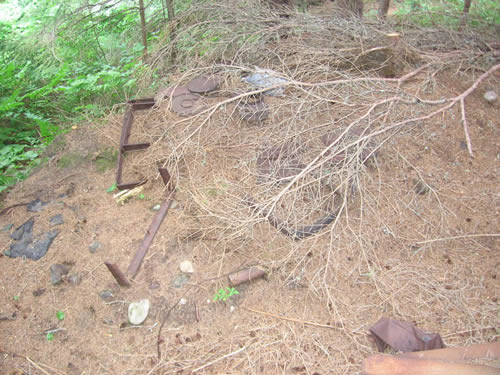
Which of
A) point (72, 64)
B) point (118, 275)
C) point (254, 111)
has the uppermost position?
point (72, 64)

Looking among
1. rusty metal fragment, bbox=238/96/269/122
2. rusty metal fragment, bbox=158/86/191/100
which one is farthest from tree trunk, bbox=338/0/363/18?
rusty metal fragment, bbox=158/86/191/100

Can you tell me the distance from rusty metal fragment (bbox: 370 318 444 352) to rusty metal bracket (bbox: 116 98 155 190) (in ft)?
7.32

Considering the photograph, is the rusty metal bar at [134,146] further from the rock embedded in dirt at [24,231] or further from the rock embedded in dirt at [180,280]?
the rock embedded in dirt at [180,280]

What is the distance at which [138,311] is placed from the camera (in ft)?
7.41

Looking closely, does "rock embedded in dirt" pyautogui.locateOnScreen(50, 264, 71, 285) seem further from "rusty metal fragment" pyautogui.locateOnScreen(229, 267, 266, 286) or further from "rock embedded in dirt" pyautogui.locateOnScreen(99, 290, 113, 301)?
"rusty metal fragment" pyautogui.locateOnScreen(229, 267, 266, 286)

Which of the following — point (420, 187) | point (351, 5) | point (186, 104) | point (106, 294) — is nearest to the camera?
point (106, 294)

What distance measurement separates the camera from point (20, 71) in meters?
4.50

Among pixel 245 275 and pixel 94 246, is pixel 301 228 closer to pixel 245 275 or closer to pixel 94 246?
pixel 245 275

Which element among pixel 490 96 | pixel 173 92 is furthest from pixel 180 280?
pixel 490 96

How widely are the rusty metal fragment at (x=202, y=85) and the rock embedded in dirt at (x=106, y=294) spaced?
207cm

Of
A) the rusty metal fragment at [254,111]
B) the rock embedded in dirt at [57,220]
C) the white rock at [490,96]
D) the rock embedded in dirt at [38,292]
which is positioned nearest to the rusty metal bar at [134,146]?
the rock embedded in dirt at [57,220]

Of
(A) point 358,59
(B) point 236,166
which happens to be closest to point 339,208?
(B) point 236,166

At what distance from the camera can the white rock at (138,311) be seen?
222 cm

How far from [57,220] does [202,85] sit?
186cm
